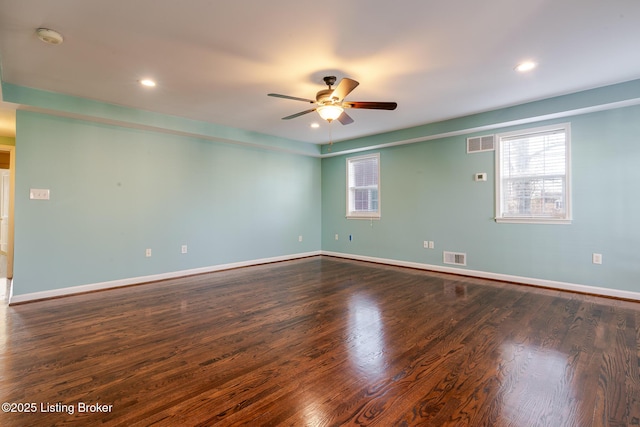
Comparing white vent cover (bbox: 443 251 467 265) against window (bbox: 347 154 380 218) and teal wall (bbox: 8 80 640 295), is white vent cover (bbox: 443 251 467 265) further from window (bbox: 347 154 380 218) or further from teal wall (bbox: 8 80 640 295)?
window (bbox: 347 154 380 218)

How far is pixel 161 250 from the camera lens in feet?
15.7

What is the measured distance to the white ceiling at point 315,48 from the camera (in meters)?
2.20

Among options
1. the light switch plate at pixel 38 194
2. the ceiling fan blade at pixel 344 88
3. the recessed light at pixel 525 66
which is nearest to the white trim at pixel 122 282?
the light switch plate at pixel 38 194

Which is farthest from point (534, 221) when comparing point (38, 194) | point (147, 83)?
point (38, 194)

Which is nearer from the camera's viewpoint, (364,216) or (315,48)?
(315,48)

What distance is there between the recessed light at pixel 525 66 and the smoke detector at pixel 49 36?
13.8 ft

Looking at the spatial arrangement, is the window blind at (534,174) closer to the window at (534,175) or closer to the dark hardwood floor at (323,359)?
the window at (534,175)

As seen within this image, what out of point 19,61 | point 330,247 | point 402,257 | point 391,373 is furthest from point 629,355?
point 19,61

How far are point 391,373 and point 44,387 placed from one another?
2.20m

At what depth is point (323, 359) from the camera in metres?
2.22

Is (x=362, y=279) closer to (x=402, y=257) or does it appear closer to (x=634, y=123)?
(x=402, y=257)

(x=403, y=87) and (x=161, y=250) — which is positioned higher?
(x=403, y=87)

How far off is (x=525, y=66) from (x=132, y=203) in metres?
5.28

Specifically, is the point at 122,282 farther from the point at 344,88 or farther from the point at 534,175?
the point at 534,175
